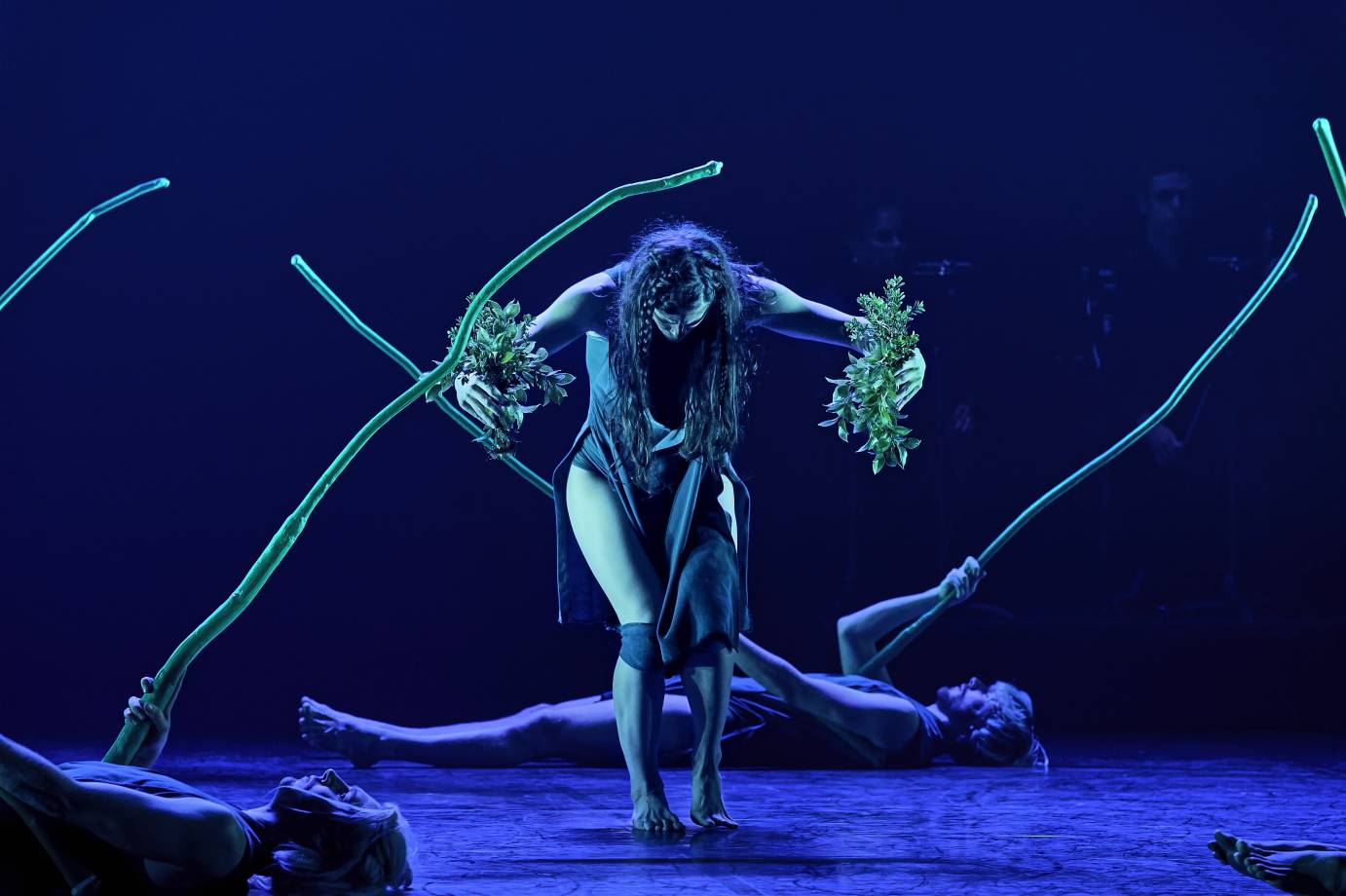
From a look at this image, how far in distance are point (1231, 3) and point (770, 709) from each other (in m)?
3.48

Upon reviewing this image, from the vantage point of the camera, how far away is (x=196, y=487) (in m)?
5.80

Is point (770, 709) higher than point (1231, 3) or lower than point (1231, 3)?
lower

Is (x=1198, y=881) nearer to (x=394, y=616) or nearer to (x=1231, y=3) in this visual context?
(x=394, y=616)

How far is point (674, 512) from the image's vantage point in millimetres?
3389

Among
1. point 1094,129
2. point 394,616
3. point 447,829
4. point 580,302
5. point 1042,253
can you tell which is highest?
point 1094,129

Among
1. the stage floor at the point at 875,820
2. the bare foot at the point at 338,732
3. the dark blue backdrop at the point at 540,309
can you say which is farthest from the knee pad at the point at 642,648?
the dark blue backdrop at the point at 540,309

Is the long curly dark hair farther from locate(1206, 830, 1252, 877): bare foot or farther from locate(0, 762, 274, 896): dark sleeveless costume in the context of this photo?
locate(1206, 830, 1252, 877): bare foot

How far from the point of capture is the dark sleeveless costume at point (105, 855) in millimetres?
2129

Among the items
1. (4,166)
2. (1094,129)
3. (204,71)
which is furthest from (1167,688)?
(4,166)

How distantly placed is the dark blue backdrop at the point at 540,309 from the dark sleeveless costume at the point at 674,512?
7.94 ft

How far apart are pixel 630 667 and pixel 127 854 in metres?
1.32

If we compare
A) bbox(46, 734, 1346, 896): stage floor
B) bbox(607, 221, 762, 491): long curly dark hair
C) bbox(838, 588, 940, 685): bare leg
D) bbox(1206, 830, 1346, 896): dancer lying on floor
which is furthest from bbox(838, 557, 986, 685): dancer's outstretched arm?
bbox(1206, 830, 1346, 896): dancer lying on floor

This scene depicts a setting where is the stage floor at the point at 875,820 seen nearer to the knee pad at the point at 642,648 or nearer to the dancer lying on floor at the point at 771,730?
the dancer lying on floor at the point at 771,730

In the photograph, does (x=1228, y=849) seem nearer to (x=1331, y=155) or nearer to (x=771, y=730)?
(x=1331, y=155)
